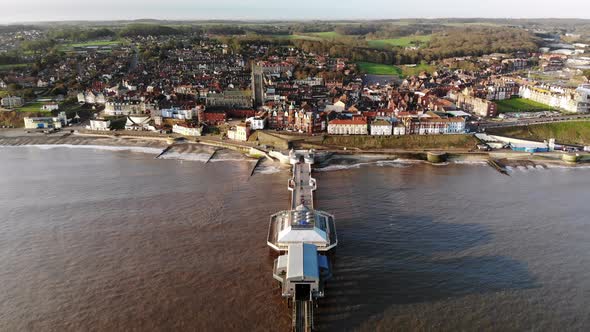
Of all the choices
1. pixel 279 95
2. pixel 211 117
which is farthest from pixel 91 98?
pixel 279 95

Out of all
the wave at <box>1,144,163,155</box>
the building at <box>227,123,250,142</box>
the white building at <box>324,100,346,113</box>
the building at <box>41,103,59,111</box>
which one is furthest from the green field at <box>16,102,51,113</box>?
the white building at <box>324,100,346,113</box>

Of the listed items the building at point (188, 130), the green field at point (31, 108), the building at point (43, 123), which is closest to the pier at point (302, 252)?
the building at point (188, 130)

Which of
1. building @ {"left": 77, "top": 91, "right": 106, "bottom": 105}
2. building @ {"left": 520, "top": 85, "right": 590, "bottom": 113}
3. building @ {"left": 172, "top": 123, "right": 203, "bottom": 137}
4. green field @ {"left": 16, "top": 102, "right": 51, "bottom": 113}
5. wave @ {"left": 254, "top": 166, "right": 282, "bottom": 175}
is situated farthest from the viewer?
building @ {"left": 77, "top": 91, "right": 106, "bottom": 105}

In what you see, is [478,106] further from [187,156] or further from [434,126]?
[187,156]

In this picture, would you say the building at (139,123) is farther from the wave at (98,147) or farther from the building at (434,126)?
the building at (434,126)

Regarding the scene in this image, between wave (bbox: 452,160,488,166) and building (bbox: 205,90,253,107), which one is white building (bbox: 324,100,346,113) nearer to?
building (bbox: 205,90,253,107)

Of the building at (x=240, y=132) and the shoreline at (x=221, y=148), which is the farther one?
the building at (x=240, y=132)

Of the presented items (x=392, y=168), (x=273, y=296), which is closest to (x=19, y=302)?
(x=273, y=296)

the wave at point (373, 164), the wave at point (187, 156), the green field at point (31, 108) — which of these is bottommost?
the wave at point (373, 164)
